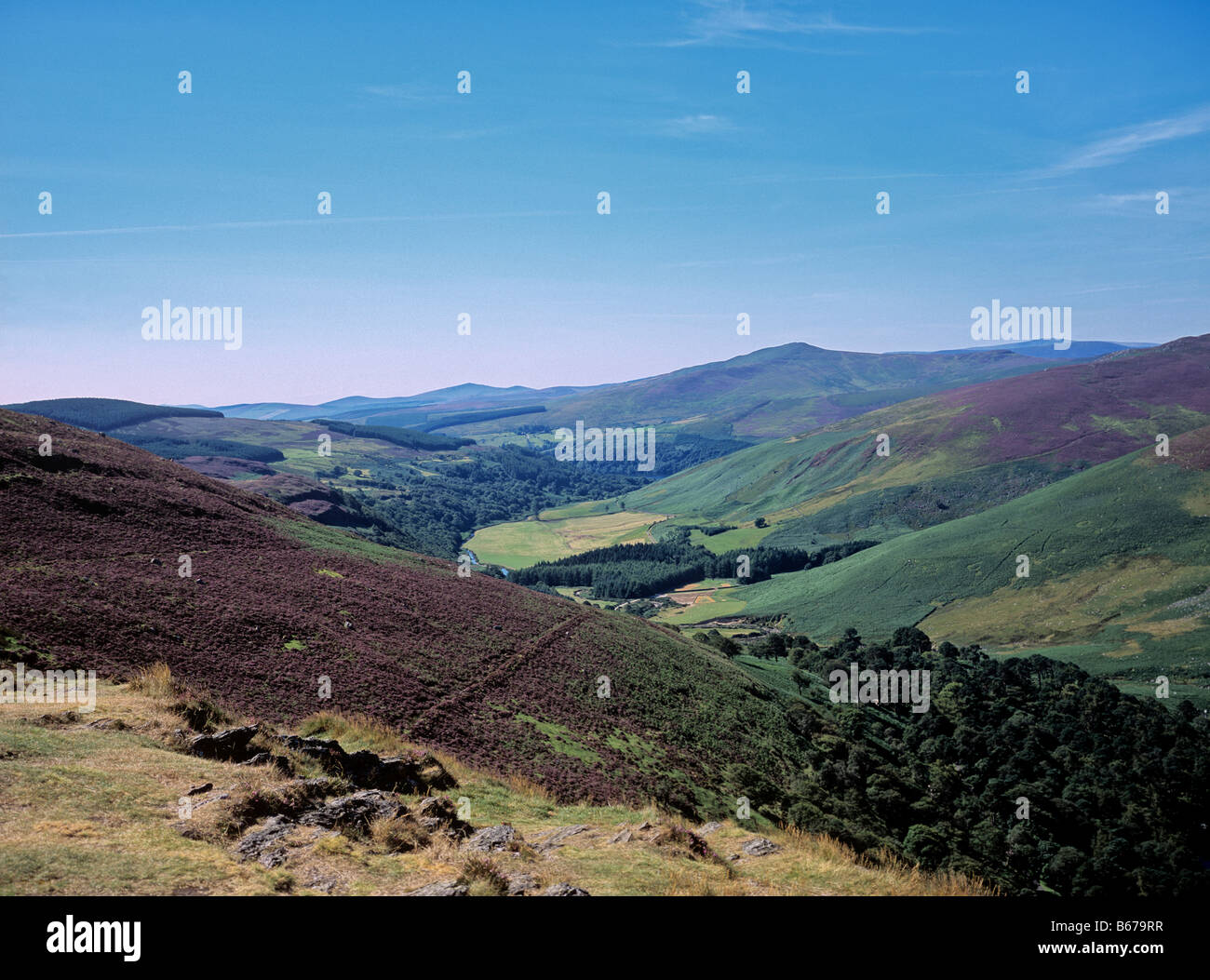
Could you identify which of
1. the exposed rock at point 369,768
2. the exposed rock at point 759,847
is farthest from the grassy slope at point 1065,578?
the exposed rock at point 369,768

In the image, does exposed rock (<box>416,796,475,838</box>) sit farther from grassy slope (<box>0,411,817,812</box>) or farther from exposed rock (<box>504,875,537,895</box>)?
grassy slope (<box>0,411,817,812</box>)

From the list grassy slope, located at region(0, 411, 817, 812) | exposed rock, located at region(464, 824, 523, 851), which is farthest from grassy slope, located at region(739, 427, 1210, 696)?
exposed rock, located at region(464, 824, 523, 851)

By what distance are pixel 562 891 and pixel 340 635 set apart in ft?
103

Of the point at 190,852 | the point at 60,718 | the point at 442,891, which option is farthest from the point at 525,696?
the point at 442,891

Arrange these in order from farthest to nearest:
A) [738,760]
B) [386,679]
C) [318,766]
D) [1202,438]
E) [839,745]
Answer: [1202,438] → [839,745] → [738,760] → [386,679] → [318,766]

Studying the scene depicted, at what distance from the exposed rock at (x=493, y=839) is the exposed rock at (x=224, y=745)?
7.65 meters

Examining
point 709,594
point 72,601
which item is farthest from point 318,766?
point 709,594

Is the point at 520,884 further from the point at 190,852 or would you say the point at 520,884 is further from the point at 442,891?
the point at 190,852

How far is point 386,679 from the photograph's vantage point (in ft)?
121

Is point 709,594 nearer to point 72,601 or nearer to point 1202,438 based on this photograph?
point 1202,438

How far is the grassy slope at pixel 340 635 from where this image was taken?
3178 cm

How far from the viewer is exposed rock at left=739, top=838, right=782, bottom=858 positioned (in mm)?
18359

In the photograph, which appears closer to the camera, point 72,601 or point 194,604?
point 72,601
